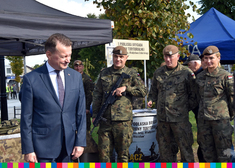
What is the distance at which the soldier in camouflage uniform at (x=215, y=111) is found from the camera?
10.8 feet

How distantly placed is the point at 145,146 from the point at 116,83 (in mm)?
1332

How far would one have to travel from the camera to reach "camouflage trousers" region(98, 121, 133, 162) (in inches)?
136

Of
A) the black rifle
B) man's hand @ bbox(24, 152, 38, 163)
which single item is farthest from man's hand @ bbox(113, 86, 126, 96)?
man's hand @ bbox(24, 152, 38, 163)

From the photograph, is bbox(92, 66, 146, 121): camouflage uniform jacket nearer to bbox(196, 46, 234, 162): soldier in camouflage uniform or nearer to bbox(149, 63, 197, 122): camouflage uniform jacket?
bbox(149, 63, 197, 122): camouflage uniform jacket

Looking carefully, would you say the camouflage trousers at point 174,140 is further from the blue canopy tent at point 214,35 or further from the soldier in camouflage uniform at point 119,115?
the blue canopy tent at point 214,35

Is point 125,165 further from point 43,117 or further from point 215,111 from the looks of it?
point 215,111

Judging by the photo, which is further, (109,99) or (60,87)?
(109,99)

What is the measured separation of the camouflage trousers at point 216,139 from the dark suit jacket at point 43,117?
7.21 ft

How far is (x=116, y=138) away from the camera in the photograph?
350 cm

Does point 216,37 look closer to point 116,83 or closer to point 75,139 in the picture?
point 116,83

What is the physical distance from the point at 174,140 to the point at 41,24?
8.94ft

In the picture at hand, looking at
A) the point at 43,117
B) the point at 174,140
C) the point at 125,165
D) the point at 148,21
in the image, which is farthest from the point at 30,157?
the point at 148,21

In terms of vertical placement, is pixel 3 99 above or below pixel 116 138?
above

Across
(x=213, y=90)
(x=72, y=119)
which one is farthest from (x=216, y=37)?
(x=72, y=119)
